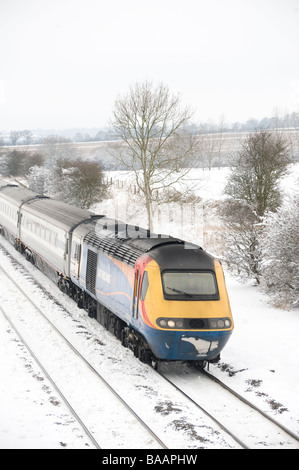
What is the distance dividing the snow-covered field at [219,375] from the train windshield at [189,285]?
2.10m

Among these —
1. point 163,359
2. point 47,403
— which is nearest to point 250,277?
point 163,359

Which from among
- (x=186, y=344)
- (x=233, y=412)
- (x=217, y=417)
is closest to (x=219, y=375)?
(x=186, y=344)

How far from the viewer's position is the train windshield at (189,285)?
1224cm

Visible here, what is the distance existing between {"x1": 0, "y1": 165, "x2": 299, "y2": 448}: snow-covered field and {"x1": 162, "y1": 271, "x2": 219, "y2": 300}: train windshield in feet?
6.88

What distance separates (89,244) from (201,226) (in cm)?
2069

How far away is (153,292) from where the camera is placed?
482 inches

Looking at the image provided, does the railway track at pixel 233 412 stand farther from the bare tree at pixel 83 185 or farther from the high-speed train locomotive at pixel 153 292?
the bare tree at pixel 83 185

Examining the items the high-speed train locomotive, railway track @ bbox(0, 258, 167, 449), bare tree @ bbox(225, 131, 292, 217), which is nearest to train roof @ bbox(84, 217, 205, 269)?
the high-speed train locomotive

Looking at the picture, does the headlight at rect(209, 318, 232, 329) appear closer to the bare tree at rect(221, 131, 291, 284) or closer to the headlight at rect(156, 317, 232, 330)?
the headlight at rect(156, 317, 232, 330)

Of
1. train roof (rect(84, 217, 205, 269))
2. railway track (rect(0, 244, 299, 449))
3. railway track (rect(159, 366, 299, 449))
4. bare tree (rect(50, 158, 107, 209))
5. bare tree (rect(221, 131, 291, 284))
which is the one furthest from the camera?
bare tree (rect(50, 158, 107, 209))

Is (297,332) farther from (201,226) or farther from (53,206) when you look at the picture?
(201,226)

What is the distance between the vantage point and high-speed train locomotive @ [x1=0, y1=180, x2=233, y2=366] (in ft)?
39.7

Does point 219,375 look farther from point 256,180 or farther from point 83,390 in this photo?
point 256,180

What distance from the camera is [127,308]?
13594mm
